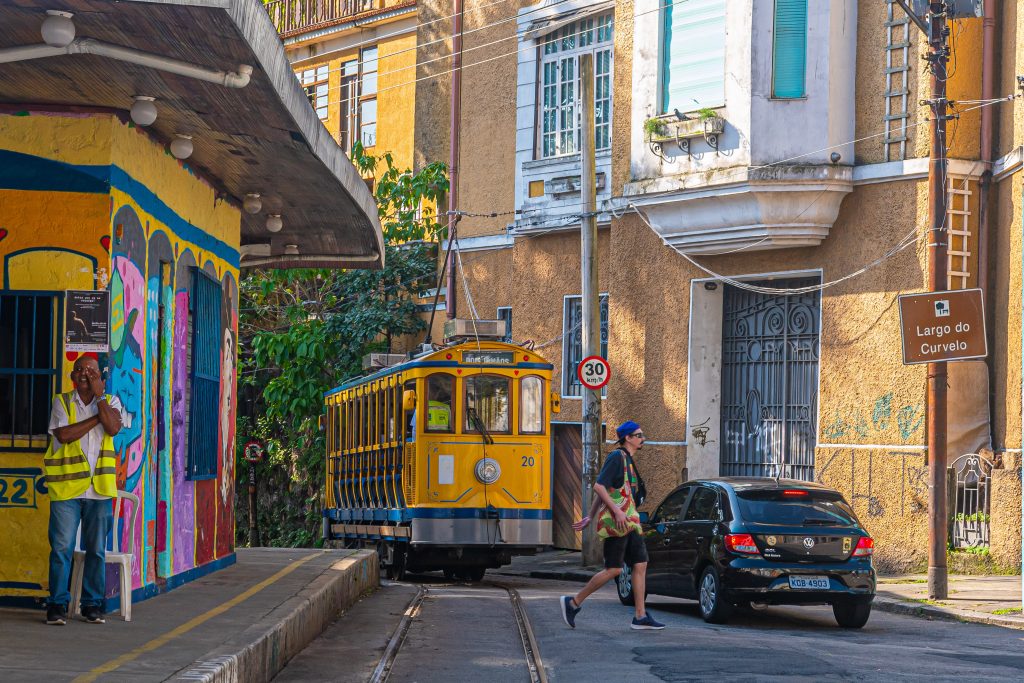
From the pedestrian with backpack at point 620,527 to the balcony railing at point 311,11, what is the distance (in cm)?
2442

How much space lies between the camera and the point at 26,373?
1102 cm

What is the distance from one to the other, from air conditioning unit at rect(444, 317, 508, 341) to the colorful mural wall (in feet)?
21.6

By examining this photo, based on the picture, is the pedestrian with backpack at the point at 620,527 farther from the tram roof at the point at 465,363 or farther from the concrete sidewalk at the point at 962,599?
the tram roof at the point at 465,363

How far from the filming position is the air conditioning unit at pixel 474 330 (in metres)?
20.3

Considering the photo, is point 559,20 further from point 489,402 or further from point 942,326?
point 942,326

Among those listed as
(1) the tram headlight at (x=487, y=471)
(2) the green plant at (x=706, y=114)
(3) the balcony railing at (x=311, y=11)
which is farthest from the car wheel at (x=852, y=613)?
(3) the balcony railing at (x=311, y=11)

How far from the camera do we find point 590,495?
22781 millimetres

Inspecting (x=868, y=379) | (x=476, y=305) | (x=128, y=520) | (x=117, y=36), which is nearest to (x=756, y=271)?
(x=868, y=379)

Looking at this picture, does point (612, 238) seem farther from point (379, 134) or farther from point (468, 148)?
point (379, 134)

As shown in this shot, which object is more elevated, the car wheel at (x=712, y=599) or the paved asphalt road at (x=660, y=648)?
the car wheel at (x=712, y=599)

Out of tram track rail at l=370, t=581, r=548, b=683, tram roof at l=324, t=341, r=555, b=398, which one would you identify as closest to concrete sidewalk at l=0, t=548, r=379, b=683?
tram track rail at l=370, t=581, r=548, b=683

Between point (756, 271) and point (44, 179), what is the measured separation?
541 inches

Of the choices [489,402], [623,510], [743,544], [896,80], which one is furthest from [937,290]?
[489,402]

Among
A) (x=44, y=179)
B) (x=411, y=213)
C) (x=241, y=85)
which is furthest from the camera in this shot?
(x=411, y=213)
